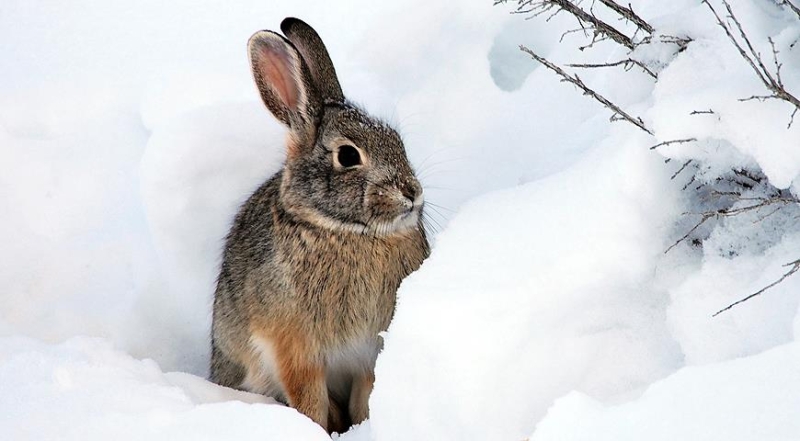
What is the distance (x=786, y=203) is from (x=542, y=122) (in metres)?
1.92

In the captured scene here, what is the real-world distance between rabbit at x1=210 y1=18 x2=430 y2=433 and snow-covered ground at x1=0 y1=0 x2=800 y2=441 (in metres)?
0.29

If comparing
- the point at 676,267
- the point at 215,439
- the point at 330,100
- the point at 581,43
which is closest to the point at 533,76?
the point at 581,43

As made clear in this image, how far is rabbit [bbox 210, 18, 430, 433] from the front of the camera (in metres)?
3.46

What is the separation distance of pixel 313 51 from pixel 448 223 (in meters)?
0.99

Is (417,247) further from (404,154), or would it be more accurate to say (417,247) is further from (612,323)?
(612,323)

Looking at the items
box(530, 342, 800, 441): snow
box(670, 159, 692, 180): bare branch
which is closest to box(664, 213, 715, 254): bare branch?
box(670, 159, 692, 180): bare branch

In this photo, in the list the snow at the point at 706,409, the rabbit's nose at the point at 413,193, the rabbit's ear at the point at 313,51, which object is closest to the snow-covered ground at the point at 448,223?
the snow at the point at 706,409

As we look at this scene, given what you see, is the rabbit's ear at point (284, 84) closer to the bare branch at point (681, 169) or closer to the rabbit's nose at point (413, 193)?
the rabbit's nose at point (413, 193)

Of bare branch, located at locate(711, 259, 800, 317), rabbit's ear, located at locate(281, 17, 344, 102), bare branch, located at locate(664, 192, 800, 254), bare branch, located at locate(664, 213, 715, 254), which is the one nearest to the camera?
bare branch, located at locate(711, 259, 800, 317)

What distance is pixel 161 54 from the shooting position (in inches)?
187

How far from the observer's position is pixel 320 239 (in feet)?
11.5

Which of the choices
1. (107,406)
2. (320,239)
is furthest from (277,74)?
(107,406)

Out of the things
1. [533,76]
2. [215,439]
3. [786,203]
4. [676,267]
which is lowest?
[215,439]

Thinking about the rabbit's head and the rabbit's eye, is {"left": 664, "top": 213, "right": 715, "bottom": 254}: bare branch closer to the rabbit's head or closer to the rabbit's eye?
the rabbit's head
